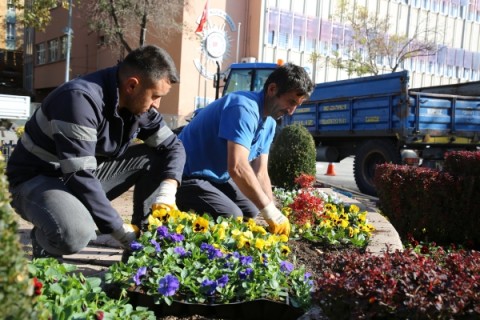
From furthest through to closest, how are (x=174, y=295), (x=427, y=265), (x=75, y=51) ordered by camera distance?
1. (x=75, y=51)
2. (x=174, y=295)
3. (x=427, y=265)

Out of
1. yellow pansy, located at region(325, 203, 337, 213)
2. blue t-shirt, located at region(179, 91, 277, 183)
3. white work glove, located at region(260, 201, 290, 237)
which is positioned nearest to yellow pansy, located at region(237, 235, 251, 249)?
white work glove, located at region(260, 201, 290, 237)

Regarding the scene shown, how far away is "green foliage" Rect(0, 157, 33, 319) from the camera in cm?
113

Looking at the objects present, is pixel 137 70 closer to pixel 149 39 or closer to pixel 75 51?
pixel 149 39

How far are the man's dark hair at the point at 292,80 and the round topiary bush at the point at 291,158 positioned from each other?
4075 millimetres

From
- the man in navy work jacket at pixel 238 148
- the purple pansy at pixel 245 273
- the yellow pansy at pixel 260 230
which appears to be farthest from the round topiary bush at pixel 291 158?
the purple pansy at pixel 245 273

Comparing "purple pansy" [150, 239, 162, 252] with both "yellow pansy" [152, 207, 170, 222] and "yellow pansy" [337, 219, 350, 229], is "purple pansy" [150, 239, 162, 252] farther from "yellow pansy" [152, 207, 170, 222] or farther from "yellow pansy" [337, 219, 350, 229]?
"yellow pansy" [337, 219, 350, 229]

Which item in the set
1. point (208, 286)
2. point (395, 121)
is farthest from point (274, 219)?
point (395, 121)

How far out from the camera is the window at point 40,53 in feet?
135

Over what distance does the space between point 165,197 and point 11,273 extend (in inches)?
86.5

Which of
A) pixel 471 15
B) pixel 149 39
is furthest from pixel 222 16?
pixel 471 15

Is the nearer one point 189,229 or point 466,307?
point 466,307

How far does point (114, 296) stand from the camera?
2.56 m

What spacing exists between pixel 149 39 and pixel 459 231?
A: 2666 centimetres

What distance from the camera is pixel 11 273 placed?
3.77 feet
